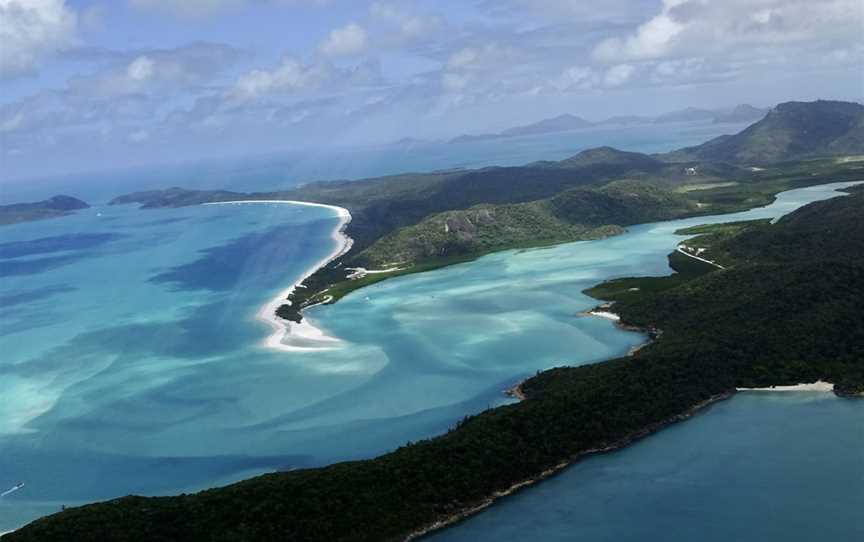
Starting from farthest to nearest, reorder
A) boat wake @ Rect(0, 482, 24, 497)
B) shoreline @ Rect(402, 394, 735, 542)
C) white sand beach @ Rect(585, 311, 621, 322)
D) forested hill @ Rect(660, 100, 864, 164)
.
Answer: forested hill @ Rect(660, 100, 864, 164), white sand beach @ Rect(585, 311, 621, 322), boat wake @ Rect(0, 482, 24, 497), shoreline @ Rect(402, 394, 735, 542)

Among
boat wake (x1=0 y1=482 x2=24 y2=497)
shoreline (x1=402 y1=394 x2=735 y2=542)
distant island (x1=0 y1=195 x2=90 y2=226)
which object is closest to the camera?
shoreline (x1=402 y1=394 x2=735 y2=542)

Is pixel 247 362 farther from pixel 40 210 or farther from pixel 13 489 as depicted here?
pixel 40 210

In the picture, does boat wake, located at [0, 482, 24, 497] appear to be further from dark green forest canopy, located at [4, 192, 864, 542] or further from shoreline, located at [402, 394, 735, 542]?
shoreline, located at [402, 394, 735, 542]

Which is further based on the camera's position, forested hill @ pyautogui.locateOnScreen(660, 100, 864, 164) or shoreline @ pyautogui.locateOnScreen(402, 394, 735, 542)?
forested hill @ pyautogui.locateOnScreen(660, 100, 864, 164)

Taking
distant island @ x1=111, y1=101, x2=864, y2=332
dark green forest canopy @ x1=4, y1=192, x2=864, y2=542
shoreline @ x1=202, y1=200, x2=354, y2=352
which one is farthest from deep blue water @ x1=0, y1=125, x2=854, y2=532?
distant island @ x1=111, y1=101, x2=864, y2=332

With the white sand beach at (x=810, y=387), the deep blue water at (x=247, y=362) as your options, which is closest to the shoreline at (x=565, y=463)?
the deep blue water at (x=247, y=362)

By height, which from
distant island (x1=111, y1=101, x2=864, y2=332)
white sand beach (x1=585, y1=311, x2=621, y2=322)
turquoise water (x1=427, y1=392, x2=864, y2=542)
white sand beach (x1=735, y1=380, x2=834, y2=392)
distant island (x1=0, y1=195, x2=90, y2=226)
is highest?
distant island (x1=0, y1=195, x2=90, y2=226)

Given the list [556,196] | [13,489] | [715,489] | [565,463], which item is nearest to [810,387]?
[715,489]

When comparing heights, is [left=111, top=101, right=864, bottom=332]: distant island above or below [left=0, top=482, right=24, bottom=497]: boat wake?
above
